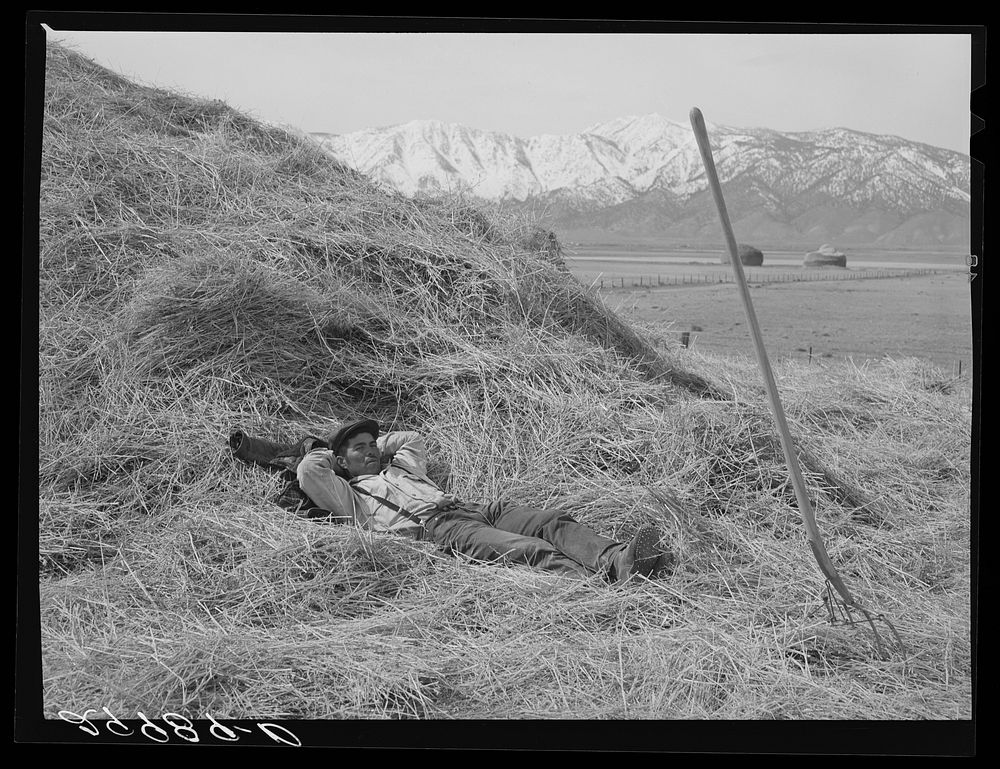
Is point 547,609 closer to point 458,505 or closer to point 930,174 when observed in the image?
point 458,505

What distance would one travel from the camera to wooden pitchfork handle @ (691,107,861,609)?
2.57m

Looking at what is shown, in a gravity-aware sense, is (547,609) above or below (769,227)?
below

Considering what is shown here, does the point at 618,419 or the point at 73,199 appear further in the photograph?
the point at 73,199

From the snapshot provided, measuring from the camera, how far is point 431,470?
3932 mm

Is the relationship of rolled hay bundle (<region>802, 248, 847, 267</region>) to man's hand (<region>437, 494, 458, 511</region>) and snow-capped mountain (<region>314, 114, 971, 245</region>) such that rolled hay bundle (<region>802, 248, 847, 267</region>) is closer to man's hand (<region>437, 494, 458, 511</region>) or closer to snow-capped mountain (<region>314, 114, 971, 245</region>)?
snow-capped mountain (<region>314, 114, 971, 245</region>)

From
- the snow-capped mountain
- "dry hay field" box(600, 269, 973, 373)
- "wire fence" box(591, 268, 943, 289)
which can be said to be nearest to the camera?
"dry hay field" box(600, 269, 973, 373)

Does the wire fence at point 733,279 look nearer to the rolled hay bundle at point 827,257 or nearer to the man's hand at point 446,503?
the rolled hay bundle at point 827,257

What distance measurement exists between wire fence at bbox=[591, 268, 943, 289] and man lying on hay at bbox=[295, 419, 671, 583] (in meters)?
1.87

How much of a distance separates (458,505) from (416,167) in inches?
87.3

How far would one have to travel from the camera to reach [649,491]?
3.55 metres

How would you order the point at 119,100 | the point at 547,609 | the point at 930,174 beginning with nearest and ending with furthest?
1. the point at 547,609
2. the point at 930,174
3. the point at 119,100

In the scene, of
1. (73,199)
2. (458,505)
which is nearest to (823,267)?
(458,505)

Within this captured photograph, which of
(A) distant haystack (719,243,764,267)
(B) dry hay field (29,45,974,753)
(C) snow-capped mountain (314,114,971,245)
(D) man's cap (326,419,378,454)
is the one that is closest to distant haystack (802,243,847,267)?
(C) snow-capped mountain (314,114,971,245)

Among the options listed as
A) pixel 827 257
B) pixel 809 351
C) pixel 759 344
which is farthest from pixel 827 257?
pixel 759 344
